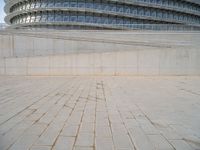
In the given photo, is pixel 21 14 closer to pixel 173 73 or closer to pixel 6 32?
pixel 6 32

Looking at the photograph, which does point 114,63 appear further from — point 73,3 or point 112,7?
point 112,7

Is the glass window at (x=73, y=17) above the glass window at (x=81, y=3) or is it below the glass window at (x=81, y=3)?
below

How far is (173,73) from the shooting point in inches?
721

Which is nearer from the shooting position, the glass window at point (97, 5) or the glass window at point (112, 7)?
the glass window at point (97, 5)

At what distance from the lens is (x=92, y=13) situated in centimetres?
5053

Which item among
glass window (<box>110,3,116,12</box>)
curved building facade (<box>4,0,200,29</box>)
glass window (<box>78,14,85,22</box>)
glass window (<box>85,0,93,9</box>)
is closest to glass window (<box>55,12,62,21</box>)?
curved building facade (<box>4,0,200,29</box>)

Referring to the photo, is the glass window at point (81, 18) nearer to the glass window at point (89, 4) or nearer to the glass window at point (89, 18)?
the glass window at point (89, 18)

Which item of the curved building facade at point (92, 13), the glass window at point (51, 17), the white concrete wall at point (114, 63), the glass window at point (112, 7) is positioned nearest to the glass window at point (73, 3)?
the curved building facade at point (92, 13)

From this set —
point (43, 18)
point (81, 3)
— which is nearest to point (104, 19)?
point (81, 3)

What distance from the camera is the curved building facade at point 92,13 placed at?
162 feet

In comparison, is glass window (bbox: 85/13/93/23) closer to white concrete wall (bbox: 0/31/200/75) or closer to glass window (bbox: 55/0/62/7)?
glass window (bbox: 55/0/62/7)

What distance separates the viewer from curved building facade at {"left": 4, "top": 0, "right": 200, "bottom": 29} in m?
49.4

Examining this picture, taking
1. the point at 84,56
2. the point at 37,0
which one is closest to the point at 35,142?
the point at 84,56

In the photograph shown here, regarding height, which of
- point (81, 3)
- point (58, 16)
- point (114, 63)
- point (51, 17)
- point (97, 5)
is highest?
point (81, 3)
